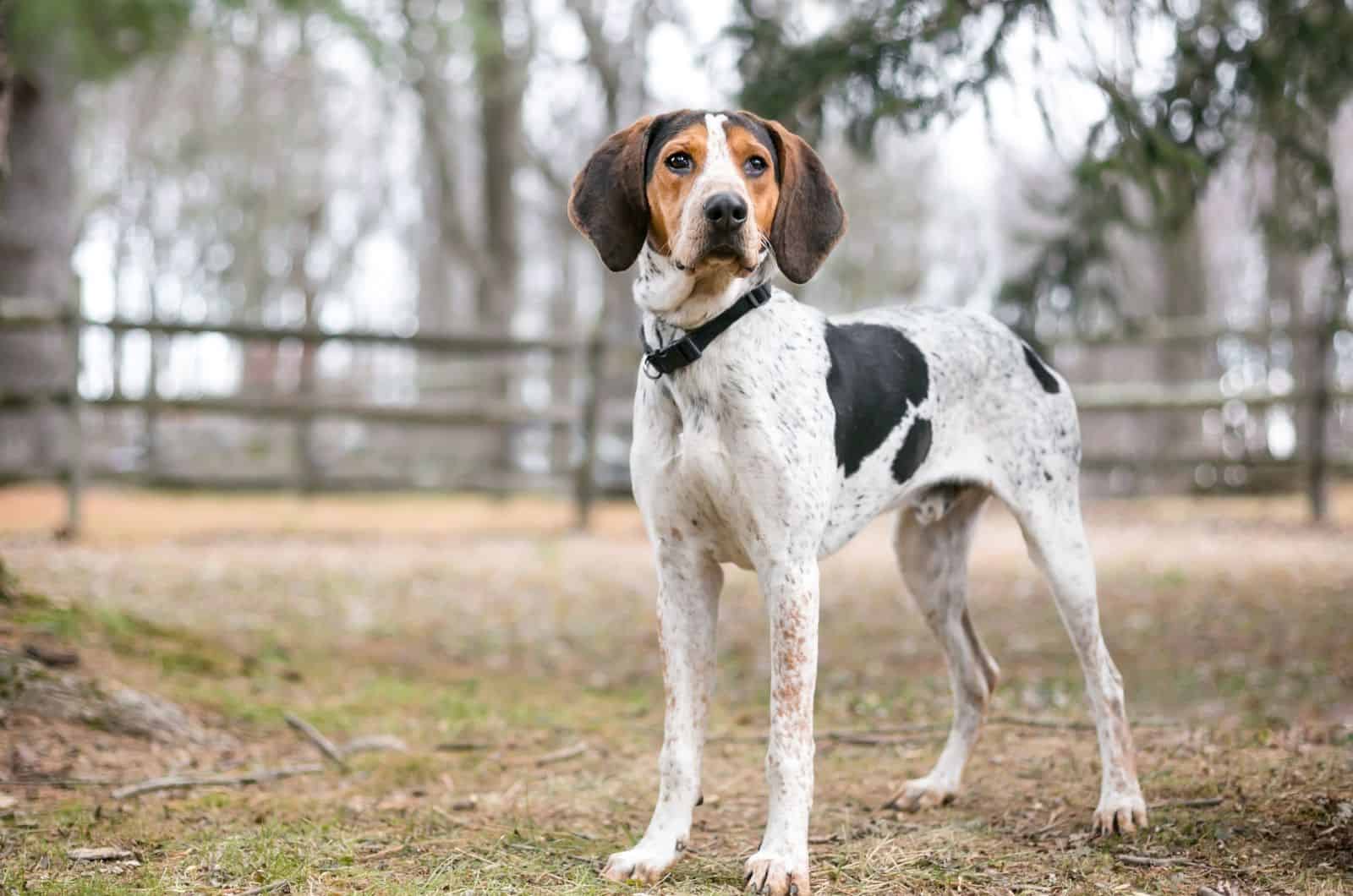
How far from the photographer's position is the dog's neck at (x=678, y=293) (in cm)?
321

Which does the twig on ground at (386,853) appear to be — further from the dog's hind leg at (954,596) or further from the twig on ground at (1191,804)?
the twig on ground at (1191,804)

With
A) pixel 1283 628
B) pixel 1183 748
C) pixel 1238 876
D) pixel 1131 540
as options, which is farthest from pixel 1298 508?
pixel 1238 876

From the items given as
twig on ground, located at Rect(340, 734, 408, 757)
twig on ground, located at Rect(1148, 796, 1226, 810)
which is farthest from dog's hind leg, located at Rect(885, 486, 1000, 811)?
twig on ground, located at Rect(340, 734, 408, 757)

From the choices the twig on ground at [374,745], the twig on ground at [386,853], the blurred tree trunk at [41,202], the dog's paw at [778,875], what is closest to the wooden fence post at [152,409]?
the blurred tree trunk at [41,202]

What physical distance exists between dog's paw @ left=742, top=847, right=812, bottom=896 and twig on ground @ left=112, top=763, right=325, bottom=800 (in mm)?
1930

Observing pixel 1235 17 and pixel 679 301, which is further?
pixel 1235 17

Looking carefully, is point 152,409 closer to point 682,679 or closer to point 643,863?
point 682,679

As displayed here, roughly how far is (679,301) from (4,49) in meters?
3.86

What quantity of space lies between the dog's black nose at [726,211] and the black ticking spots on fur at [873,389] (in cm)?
62

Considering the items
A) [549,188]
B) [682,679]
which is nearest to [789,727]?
[682,679]

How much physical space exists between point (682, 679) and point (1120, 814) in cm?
138

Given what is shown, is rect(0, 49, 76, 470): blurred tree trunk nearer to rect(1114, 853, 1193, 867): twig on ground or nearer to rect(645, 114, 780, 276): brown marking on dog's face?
rect(645, 114, 780, 276): brown marking on dog's face

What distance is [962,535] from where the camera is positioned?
4230 millimetres

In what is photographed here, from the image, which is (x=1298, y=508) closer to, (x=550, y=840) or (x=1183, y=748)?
(x=1183, y=748)
